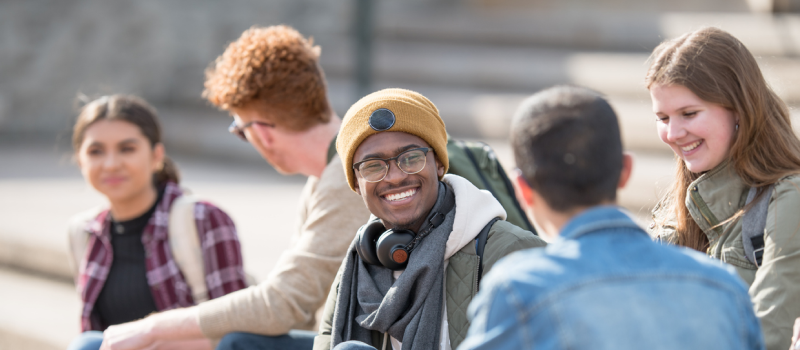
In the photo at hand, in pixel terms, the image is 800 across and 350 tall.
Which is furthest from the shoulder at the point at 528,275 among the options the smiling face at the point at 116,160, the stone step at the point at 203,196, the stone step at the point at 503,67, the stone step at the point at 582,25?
the stone step at the point at 582,25

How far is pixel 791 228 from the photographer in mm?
1861

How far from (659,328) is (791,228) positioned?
2.74ft

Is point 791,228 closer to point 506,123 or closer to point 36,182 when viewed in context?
point 506,123

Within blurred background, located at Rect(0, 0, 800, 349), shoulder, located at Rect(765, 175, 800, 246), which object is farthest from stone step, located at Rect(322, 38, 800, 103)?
shoulder, located at Rect(765, 175, 800, 246)

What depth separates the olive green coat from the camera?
1.89 meters

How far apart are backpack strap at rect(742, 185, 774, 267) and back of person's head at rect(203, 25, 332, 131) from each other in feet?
4.72

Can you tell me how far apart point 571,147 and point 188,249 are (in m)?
2.04

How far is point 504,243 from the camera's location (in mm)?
1891

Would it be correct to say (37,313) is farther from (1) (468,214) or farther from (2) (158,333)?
(1) (468,214)

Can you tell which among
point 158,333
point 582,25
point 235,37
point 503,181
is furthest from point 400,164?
point 235,37

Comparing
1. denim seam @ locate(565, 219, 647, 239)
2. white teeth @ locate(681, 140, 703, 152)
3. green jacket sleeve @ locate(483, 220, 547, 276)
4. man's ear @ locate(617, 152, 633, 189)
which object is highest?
man's ear @ locate(617, 152, 633, 189)

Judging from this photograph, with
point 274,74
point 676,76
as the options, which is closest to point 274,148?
point 274,74

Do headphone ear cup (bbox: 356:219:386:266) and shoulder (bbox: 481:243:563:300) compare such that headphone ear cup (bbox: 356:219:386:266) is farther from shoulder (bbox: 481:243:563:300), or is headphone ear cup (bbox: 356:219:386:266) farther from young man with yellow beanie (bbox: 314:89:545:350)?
shoulder (bbox: 481:243:563:300)

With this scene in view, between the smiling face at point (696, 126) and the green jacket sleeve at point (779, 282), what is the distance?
250 mm
